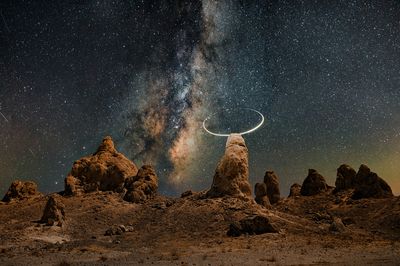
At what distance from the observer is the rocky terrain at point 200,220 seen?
24.3 metres

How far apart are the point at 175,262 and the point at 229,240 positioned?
10882mm

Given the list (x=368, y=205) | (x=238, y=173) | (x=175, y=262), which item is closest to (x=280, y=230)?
(x=238, y=173)

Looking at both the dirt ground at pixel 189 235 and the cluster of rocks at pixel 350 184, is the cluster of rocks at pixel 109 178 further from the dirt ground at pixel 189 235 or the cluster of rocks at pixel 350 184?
the cluster of rocks at pixel 350 184

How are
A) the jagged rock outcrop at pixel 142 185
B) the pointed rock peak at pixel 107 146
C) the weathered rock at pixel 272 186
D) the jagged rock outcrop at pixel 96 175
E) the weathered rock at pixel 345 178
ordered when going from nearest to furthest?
the jagged rock outcrop at pixel 142 185 → the jagged rock outcrop at pixel 96 175 → the pointed rock peak at pixel 107 146 → the weathered rock at pixel 345 178 → the weathered rock at pixel 272 186

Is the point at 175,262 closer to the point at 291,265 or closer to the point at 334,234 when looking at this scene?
the point at 291,265

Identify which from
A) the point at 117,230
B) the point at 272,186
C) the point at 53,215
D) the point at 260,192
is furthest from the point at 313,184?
the point at 53,215

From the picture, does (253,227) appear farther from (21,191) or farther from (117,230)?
(21,191)

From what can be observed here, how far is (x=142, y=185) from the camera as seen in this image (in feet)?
171

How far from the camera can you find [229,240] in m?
31.1

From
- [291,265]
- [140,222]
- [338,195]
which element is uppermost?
[338,195]

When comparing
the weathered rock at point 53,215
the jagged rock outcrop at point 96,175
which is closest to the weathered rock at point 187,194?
the jagged rock outcrop at point 96,175

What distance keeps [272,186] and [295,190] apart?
19.2 feet

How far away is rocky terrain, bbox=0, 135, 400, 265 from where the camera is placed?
24266 mm

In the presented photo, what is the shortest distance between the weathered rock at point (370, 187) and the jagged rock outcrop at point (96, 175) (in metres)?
36.4
